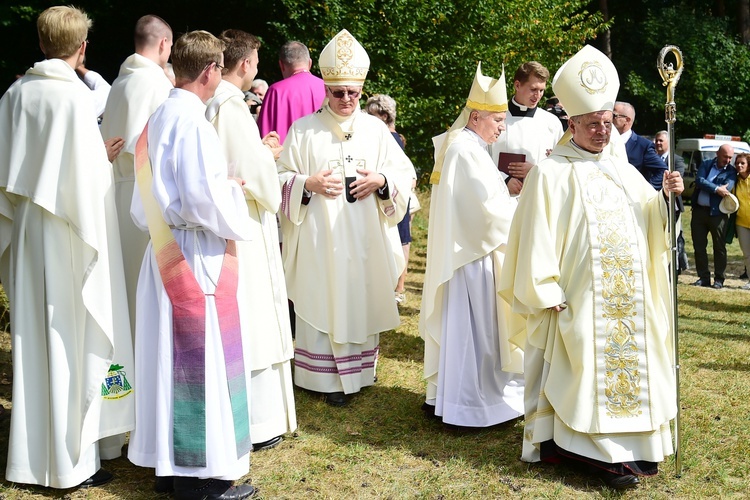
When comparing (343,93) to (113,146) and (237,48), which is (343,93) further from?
(113,146)

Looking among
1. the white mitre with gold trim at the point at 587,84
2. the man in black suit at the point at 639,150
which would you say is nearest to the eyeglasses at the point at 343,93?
the white mitre with gold trim at the point at 587,84

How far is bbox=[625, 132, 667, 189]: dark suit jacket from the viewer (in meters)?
9.28

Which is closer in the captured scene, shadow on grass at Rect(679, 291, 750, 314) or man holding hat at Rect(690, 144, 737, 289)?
shadow on grass at Rect(679, 291, 750, 314)

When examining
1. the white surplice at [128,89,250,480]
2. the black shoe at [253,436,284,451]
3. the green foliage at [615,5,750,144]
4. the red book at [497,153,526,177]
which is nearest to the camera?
the white surplice at [128,89,250,480]

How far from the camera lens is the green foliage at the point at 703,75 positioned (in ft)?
86.8

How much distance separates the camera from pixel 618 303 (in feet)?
15.7

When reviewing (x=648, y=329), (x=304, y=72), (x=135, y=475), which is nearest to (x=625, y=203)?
(x=648, y=329)

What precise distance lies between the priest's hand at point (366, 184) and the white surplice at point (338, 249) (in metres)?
0.09

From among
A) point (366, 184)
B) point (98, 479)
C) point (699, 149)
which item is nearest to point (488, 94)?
point (366, 184)

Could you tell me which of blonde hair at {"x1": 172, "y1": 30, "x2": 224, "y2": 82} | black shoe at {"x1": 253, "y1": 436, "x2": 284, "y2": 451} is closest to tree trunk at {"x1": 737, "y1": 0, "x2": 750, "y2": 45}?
black shoe at {"x1": 253, "y1": 436, "x2": 284, "y2": 451}

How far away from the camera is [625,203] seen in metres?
4.86

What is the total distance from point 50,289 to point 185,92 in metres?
1.26

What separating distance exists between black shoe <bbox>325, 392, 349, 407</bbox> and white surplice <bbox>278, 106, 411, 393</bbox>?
43 mm

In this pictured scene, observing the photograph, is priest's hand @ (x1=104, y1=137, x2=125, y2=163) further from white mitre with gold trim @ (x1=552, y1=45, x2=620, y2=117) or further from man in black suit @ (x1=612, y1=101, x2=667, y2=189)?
man in black suit @ (x1=612, y1=101, x2=667, y2=189)
